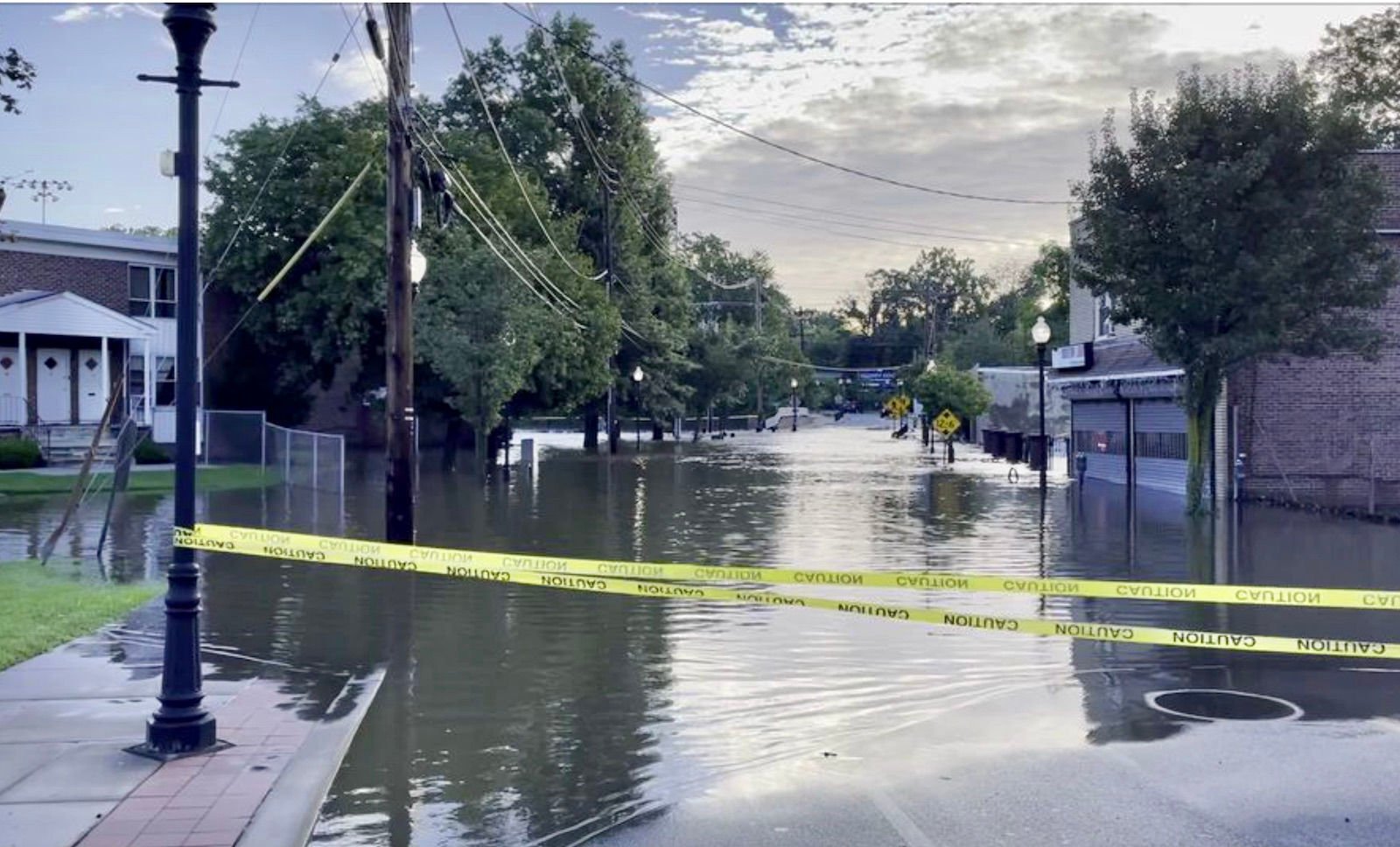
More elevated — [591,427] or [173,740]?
[591,427]

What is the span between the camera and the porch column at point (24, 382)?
3366 centimetres

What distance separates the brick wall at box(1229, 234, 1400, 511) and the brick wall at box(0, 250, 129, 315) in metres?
30.6

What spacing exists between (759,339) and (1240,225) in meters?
61.9

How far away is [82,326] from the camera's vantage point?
34.8 m

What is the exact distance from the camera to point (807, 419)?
12038cm

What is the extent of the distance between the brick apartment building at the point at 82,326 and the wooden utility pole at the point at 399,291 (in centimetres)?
1853

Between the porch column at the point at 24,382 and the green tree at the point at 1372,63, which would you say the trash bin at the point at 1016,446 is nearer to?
the green tree at the point at 1372,63

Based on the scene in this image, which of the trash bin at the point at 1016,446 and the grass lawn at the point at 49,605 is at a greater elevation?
the trash bin at the point at 1016,446

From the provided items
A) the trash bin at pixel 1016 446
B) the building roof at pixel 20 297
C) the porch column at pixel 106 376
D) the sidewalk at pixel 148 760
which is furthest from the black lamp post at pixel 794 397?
the sidewalk at pixel 148 760

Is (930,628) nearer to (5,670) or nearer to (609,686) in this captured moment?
(609,686)

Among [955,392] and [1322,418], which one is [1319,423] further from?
[955,392]

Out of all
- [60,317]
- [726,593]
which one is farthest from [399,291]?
[60,317]

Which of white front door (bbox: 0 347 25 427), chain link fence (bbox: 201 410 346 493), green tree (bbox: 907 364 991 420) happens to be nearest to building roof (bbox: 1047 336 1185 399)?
chain link fence (bbox: 201 410 346 493)

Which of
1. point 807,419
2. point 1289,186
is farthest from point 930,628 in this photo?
point 807,419
